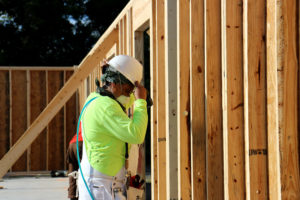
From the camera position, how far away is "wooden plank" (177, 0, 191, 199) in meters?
4.47

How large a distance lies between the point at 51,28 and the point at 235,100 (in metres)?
19.4

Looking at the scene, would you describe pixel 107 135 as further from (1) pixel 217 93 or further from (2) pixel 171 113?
(2) pixel 171 113

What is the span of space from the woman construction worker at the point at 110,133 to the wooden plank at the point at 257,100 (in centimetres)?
70

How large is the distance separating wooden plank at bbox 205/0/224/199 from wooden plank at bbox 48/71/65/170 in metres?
10.5

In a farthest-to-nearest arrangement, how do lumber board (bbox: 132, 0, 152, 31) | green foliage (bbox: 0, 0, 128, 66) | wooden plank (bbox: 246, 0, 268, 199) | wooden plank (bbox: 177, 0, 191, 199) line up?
1. green foliage (bbox: 0, 0, 128, 66)
2. lumber board (bbox: 132, 0, 152, 31)
3. wooden plank (bbox: 177, 0, 191, 199)
4. wooden plank (bbox: 246, 0, 268, 199)

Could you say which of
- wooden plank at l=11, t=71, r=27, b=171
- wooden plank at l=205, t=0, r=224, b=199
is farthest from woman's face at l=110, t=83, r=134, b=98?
wooden plank at l=11, t=71, r=27, b=171

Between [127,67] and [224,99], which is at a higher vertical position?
[127,67]

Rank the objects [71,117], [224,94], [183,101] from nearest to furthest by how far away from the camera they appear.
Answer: [224,94] → [183,101] → [71,117]

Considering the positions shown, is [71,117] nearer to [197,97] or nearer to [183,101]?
[183,101]

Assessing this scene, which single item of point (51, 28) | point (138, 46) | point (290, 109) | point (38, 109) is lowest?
point (290, 109)

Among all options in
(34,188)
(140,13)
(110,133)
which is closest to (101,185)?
(110,133)

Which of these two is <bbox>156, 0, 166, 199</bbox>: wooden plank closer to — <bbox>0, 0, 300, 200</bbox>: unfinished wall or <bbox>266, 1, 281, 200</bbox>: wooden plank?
<bbox>0, 0, 300, 200</bbox>: unfinished wall

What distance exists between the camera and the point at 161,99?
17.4ft

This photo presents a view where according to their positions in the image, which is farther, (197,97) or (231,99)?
(197,97)
